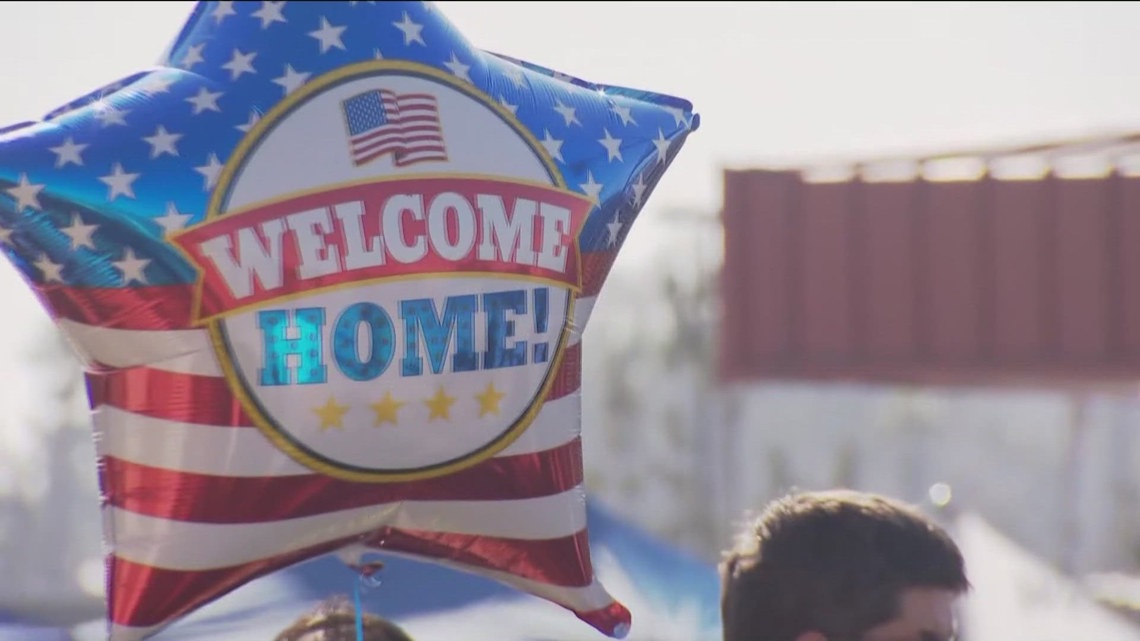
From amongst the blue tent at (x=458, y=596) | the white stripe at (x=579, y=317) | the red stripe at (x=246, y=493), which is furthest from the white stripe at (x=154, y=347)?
the blue tent at (x=458, y=596)

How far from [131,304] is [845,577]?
0.94m

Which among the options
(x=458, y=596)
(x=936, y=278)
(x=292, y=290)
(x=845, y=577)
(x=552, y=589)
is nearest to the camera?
(x=845, y=577)

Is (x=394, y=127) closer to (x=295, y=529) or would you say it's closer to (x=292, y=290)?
(x=292, y=290)

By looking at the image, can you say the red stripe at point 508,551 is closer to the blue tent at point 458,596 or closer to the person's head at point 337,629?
the person's head at point 337,629

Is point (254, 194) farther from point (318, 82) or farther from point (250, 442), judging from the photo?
point (250, 442)

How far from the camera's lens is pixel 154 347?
2059mm

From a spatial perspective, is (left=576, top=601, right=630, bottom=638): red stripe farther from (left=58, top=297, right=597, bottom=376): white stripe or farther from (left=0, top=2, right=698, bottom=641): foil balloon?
(left=58, top=297, right=597, bottom=376): white stripe

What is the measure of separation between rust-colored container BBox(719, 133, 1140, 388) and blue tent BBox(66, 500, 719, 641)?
3.93 meters

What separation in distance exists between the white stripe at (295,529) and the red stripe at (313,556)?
0.04 feet

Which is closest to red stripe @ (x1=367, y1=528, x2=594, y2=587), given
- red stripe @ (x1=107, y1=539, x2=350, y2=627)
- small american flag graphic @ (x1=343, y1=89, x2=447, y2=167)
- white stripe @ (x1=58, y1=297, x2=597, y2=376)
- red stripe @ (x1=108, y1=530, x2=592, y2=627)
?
red stripe @ (x1=108, y1=530, x2=592, y2=627)

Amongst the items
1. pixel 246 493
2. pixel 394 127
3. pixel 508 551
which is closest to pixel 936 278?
pixel 508 551

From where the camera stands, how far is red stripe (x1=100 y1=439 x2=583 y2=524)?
2.07m

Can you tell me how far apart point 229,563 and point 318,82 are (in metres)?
0.63

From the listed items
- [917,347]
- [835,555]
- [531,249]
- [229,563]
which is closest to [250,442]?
[229,563]
